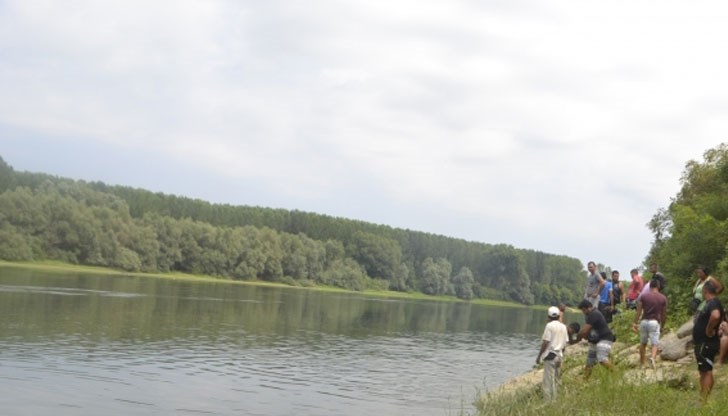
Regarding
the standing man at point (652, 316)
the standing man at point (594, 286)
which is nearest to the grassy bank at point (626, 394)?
the standing man at point (652, 316)

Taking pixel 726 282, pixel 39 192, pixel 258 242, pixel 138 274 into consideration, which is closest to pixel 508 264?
pixel 258 242

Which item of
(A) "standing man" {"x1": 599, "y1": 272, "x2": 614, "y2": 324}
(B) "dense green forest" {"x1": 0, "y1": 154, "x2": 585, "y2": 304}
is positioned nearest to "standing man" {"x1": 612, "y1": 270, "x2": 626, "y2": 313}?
(A) "standing man" {"x1": 599, "y1": 272, "x2": 614, "y2": 324}

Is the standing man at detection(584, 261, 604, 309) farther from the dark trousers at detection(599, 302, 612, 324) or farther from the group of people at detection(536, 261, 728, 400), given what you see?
the group of people at detection(536, 261, 728, 400)

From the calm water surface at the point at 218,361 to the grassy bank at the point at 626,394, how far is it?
2.33 meters

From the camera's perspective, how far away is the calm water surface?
72.8ft

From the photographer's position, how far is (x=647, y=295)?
771 inches

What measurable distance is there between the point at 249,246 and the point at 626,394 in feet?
366

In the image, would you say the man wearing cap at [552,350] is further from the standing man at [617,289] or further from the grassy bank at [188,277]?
the grassy bank at [188,277]

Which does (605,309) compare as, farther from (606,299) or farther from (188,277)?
(188,277)

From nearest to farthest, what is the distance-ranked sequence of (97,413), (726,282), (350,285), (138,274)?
1. (97,413)
2. (726,282)
3. (138,274)
4. (350,285)

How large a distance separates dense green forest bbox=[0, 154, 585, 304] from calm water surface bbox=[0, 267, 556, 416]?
147 ft

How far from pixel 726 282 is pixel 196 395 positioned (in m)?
15.4

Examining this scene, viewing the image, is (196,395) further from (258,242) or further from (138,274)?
(258,242)

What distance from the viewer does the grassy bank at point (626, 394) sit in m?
14.6
